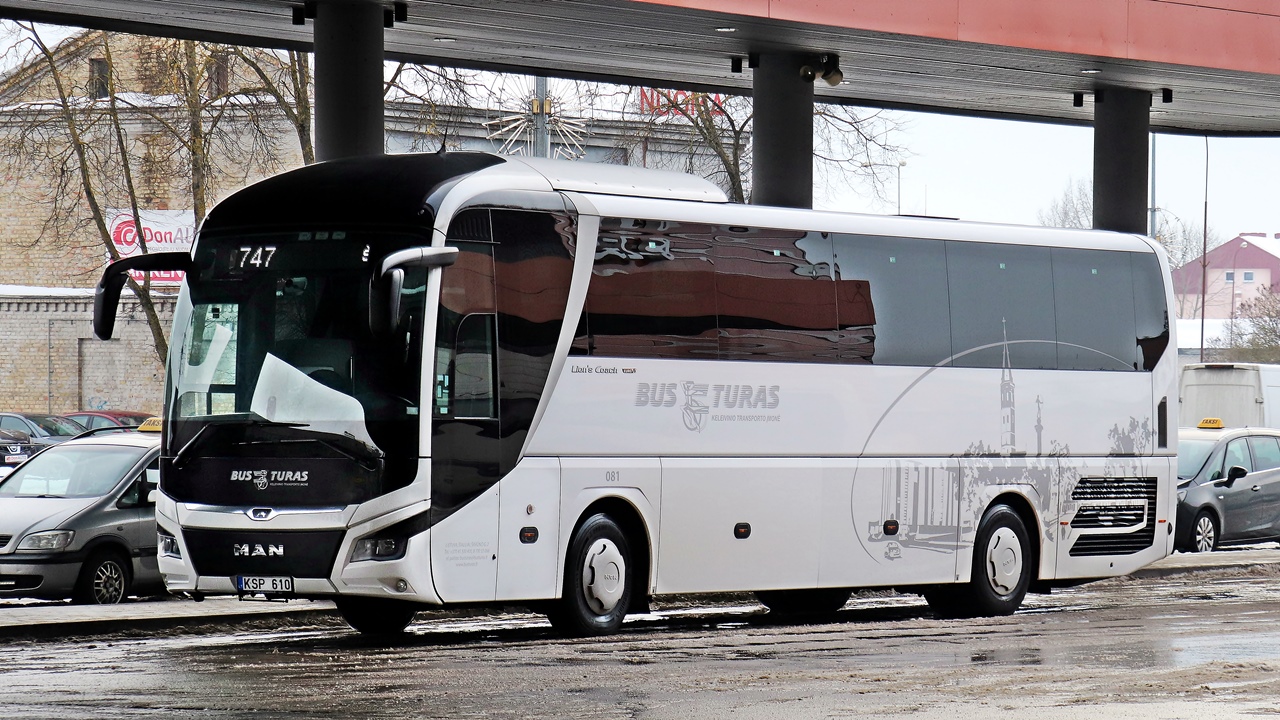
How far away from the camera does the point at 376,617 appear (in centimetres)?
1405

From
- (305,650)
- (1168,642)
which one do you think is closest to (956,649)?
(1168,642)

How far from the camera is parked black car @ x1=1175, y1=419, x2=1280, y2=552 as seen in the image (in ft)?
82.3

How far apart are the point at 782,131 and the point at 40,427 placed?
2601cm

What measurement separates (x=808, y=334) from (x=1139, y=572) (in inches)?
333

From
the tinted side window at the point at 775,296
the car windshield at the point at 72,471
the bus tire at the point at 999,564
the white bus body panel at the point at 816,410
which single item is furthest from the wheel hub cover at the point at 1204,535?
the car windshield at the point at 72,471

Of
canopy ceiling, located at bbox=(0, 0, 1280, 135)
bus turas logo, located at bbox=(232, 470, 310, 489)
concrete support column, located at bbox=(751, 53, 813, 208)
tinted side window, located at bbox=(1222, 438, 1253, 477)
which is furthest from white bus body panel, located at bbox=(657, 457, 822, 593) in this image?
tinted side window, located at bbox=(1222, 438, 1253, 477)

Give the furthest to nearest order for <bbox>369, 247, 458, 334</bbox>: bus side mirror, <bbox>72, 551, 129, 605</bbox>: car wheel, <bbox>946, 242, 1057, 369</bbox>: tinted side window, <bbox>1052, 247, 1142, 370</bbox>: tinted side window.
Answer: <bbox>1052, 247, 1142, 370</bbox>: tinted side window < <bbox>72, 551, 129, 605</bbox>: car wheel < <bbox>946, 242, 1057, 369</bbox>: tinted side window < <bbox>369, 247, 458, 334</bbox>: bus side mirror

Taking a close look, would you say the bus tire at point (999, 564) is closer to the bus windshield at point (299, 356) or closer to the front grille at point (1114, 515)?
the front grille at point (1114, 515)

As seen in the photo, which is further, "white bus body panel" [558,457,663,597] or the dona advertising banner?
the dona advertising banner

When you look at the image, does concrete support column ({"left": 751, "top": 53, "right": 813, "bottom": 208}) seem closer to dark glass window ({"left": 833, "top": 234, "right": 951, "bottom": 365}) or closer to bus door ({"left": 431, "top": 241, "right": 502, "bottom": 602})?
dark glass window ({"left": 833, "top": 234, "right": 951, "bottom": 365})

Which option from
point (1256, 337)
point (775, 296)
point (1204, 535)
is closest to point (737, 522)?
point (775, 296)

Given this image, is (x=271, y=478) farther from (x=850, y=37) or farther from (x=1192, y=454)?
(x=1192, y=454)

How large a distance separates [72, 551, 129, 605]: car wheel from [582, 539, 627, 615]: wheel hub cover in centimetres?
556

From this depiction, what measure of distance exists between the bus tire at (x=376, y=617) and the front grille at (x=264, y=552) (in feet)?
5.22
